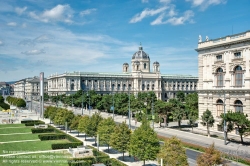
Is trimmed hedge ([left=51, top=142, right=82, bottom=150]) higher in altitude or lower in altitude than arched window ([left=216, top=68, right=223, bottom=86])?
lower

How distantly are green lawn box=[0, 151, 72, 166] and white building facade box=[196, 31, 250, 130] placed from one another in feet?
92.5

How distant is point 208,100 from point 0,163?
40.3 m

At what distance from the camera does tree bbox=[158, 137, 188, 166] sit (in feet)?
86.7

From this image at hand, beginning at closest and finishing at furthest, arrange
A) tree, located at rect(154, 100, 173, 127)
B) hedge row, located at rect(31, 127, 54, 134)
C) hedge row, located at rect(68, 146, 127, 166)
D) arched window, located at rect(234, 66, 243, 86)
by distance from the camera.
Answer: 1. hedge row, located at rect(68, 146, 127, 166)
2. arched window, located at rect(234, 66, 243, 86)
3. hedge row, located at rect(31, 127, 54, 134)
4. tree, located at rect(154, 100, 173, 127)

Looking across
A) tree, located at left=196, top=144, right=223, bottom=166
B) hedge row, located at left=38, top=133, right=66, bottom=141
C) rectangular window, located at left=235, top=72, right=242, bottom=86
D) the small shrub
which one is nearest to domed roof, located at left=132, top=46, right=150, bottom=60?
the small shrub

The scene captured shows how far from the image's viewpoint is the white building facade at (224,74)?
4956cm

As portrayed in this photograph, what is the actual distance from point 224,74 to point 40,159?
36.8 m

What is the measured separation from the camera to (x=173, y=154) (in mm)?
26562

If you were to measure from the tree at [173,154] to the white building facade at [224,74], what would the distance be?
2344 centimetres

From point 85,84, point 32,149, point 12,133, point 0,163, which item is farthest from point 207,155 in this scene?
point 85,84

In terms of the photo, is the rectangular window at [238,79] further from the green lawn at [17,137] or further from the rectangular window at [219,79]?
the green lawn at [17,137]

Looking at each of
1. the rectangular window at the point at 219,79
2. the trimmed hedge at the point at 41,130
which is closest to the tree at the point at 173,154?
the rectangular window at the point at 219,79

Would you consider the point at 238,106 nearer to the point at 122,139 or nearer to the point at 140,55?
the point at 122,139

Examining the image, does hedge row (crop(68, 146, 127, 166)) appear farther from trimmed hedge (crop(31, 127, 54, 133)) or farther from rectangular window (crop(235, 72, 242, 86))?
rectangular window (crop(235, 72, 242, 86))
